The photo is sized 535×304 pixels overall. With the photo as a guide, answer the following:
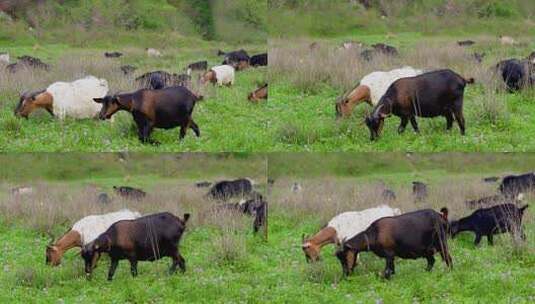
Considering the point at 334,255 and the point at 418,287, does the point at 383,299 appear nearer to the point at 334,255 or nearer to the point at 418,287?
the point at 418,287

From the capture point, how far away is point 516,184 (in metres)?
21.2

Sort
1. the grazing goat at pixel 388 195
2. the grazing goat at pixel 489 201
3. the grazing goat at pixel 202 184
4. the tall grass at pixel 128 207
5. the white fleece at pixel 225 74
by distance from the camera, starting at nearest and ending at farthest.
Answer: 1. the tall grass at pixel 128 207
2. the grazing goat at pixel 388 195
3. the grazing goat at pixel 489 201
4. the grazing goat at pixel 202 184
5. the white fleece at pixel 225 74

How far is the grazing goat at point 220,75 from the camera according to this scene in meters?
20.4

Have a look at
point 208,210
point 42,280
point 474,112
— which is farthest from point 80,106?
point 474,112

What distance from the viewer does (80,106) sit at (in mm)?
18328

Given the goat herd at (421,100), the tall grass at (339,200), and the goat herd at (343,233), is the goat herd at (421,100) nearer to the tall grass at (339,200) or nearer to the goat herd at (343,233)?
the tall grass at (339,200)

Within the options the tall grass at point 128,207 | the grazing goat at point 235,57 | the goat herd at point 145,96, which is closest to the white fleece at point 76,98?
the goat herd at point 145,96

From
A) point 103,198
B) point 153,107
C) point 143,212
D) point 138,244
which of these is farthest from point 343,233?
point 103,198

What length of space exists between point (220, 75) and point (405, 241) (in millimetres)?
7784

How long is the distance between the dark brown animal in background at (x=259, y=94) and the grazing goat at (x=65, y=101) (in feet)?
9.17

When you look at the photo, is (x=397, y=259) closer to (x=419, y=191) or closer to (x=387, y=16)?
(x=419, y=191)

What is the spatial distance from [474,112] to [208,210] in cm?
499

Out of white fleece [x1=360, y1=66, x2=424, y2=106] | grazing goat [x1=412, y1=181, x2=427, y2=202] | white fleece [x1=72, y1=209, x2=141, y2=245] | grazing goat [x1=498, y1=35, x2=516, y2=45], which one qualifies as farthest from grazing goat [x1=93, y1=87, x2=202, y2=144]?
grazing goat [x1=498, y1=35, x2=516, y2=45]

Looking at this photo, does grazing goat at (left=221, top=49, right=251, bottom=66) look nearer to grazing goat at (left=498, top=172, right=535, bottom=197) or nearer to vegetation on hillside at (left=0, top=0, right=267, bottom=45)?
vegetation on hillside at (left=0, top=0, right=267, bottom=45)
